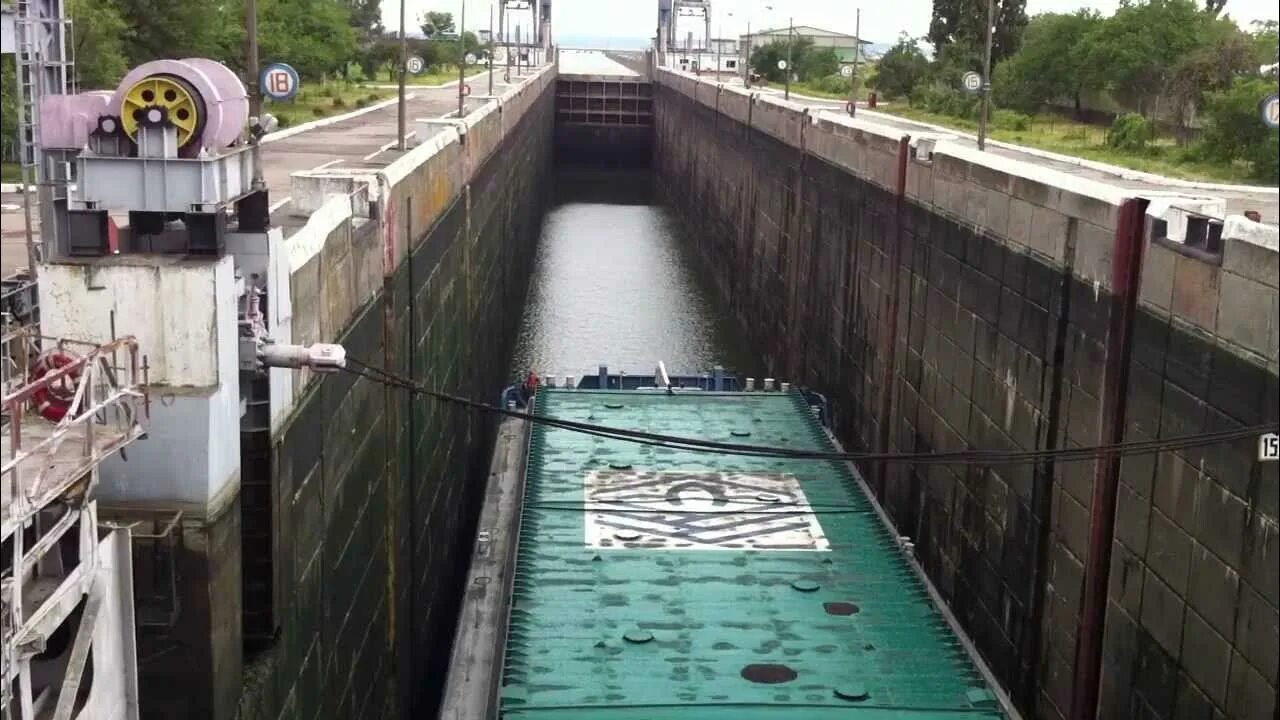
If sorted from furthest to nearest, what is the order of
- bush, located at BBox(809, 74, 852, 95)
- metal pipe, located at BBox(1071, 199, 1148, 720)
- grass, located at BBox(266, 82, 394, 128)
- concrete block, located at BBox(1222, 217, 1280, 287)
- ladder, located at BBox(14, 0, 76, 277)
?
1. bush, located at BBox(809, 74, 852, 95)
2. grass, located at BBox(266, 82, 394, 128)
3. metal pipe, located at BBox(1071, 199, 1148, 720)
4. concrete block, located at BBox(1222, 217, 1280, 287)
5. ladder, located at BBox(14, 0, 76, 277)

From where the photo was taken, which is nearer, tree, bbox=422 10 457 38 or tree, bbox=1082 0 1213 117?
tree, bbox=1082 0 1213 117

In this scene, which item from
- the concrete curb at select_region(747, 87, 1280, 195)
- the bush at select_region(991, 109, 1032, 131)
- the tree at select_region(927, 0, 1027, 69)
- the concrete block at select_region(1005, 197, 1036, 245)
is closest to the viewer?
the concrete block at select_region(1005, 197, 1036, 245)

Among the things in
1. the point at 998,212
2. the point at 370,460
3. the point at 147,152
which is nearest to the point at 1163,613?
the point at 998,212

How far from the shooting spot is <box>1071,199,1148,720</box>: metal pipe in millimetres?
12922

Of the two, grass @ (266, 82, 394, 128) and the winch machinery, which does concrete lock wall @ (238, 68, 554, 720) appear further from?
grass @ (266, 82, 394, 128)

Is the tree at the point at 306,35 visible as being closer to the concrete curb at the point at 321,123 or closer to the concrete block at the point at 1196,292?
the concrete curb at the point at 321,123

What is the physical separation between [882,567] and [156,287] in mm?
9121

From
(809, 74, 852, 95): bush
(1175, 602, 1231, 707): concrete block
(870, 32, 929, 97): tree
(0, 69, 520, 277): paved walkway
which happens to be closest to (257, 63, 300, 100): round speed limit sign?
(0, 69, 520, 277): paved walkway

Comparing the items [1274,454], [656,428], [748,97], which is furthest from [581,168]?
[1274,454]

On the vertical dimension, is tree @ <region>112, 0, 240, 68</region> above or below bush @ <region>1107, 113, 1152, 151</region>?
above

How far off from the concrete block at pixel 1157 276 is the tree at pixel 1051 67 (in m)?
34.4

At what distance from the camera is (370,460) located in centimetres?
1528

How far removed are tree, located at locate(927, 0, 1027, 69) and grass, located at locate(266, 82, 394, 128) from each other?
26239 millimetres

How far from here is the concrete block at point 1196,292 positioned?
1123 centimetres
